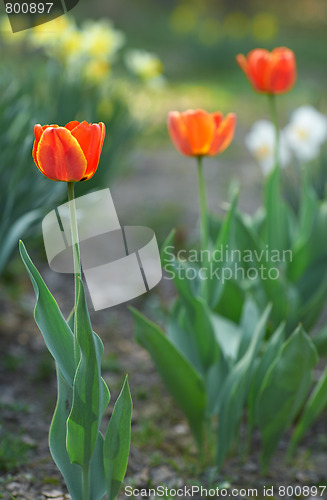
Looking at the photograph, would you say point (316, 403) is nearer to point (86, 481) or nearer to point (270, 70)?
point (86, 481)

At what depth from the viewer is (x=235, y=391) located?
1388 mm

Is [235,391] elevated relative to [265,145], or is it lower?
lower

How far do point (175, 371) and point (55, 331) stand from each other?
49 cm

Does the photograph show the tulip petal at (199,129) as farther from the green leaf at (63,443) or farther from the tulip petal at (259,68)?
the green leaf at (63,443)

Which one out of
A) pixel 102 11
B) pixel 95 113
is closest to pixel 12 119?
pixel 95 113

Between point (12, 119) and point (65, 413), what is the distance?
116 centimetres

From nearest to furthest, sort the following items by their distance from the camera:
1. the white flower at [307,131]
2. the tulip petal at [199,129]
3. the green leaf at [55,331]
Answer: the green leaf at [55,331]
the tulip petal at [199,129]
the white flower at [307,131]

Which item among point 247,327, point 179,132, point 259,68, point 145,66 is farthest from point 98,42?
point 247,327

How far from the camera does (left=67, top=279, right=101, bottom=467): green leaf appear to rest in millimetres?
990

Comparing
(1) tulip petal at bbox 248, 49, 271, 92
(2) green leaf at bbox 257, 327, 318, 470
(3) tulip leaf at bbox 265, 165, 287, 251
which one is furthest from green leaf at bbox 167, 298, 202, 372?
(1) tulip petal at bbox 248, 49, 271, 92

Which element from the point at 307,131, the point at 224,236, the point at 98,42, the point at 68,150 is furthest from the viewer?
the point at 98,42

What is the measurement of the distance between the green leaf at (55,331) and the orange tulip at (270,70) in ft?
2.83

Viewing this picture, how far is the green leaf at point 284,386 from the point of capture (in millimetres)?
1326

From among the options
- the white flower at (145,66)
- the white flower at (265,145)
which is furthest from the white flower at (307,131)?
the white flower at (145,66)
